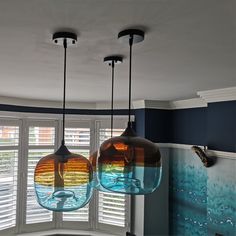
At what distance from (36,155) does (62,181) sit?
3.42 metres

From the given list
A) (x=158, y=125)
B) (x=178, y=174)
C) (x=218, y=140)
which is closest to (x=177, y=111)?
(x=158, y=125)

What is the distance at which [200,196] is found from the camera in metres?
4.01

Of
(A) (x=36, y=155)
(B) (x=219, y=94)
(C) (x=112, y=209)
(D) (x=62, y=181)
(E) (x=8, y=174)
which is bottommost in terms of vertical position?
(C) (x=112, y=209)

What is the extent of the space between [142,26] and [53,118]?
372 cm

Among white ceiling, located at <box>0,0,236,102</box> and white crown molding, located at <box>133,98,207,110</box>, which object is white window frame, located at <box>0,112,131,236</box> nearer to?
white crown molding, located at <box>133,98,207,110</box>

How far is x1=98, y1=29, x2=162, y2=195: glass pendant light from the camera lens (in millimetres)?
1482

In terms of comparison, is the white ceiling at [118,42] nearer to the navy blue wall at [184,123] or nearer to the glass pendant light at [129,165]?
the glass pendant light at [129,165]

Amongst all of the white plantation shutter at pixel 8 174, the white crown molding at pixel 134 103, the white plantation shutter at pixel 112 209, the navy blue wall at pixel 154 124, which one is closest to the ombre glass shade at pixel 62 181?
the white crown molding at pixel 134 103

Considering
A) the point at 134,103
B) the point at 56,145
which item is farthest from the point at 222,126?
the point at 56,145

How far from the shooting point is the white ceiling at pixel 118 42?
111 centimetres

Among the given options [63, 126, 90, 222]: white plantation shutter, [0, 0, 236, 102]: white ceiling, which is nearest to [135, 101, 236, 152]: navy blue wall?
[0, 0, 236, 102]: white ceiling

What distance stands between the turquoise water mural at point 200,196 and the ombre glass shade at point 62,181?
2.08 meters

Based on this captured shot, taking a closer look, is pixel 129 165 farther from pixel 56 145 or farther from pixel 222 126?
pixel 56 145

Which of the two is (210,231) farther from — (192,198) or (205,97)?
(205,97)
